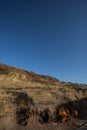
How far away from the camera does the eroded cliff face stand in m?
23.8

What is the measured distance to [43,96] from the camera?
28.0m

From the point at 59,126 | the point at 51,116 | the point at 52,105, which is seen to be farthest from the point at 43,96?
the point at 59,126

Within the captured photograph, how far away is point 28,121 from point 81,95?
8.30m

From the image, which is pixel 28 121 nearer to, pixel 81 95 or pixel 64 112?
pixel 64 112

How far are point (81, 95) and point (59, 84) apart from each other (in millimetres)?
4027

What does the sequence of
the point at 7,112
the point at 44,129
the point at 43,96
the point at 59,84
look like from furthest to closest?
the point at 59,84 < the point at 43,96 < the point at 7,112 < the point at 44,129

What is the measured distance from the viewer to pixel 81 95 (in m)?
29.3

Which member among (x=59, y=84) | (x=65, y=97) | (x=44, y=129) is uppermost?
(x=59, y=84)

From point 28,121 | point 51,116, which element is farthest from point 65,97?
point 28,121

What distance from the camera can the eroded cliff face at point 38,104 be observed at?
23828mm

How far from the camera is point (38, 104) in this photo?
86.8 ft

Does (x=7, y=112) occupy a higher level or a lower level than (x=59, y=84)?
lower

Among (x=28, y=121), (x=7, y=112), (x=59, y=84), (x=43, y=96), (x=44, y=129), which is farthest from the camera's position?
(x=59, y=84)

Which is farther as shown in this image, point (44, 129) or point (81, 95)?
point (81, 95)
